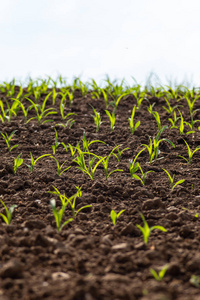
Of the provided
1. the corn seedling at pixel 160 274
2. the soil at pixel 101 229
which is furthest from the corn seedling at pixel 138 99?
the corn seedling at pixel 160 274

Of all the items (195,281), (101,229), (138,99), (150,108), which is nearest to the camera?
(195,281)

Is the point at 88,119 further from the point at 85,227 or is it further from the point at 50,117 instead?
the point at 85,227

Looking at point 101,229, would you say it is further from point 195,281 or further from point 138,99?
point 138,99

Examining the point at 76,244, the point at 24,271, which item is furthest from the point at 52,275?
the point at 76,244

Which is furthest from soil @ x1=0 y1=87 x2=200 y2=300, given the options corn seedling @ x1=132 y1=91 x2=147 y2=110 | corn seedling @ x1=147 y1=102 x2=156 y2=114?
corn seedling @ x1=132 y1=91 x2=147 y2=110

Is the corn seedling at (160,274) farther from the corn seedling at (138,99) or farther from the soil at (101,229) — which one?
the corn seedling at (138,99)

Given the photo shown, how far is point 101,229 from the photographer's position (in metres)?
2.38

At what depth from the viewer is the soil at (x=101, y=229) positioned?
1746 mm

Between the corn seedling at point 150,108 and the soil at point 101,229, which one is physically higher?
the corn seedling at point 150,108

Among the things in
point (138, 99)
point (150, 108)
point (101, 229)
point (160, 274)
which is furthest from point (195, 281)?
point (138, 99)

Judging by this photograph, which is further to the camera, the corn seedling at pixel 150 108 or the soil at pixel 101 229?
the corn seedling at pixel 150 108

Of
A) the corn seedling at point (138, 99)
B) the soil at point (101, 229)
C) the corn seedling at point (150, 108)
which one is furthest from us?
the corn seedling at point (138, 99)

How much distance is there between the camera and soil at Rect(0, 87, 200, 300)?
1746 mm

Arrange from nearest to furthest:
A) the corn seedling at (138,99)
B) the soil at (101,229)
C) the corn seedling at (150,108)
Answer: the soil at (101,229)
the corn seedling at (150,108)
the corn seedling at (138,99)
